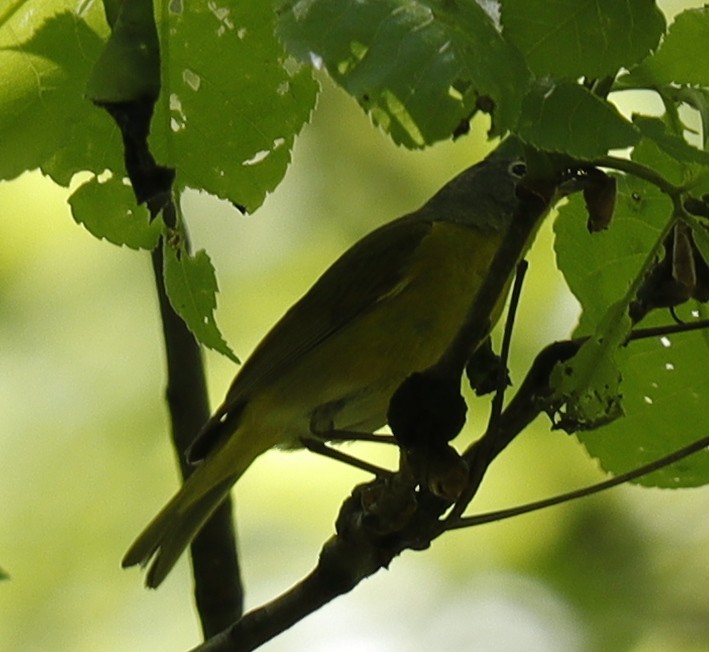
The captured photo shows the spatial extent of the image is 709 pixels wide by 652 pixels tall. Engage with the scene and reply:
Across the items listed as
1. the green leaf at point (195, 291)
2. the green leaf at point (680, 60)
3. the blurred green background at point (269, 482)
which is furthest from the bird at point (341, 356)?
the green leaf at point (680, 60)

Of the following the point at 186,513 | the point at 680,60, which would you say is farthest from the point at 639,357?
the point at 186,513

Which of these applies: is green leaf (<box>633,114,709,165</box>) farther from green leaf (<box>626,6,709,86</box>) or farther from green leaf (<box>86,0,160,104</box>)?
green leaf (<box>86,0,160,104</box>)

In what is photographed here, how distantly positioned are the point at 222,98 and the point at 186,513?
5.79 ft

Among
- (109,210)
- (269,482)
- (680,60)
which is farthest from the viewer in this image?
(269,482)

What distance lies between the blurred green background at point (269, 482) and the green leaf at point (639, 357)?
6.34ft

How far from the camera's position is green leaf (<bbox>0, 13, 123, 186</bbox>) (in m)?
1.56

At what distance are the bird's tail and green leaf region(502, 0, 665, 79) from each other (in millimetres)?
2105

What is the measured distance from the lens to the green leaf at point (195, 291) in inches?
63.8

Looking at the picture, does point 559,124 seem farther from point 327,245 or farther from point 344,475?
point 327,245

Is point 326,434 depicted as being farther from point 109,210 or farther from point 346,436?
point 109,210

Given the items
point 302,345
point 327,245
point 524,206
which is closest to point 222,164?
point 524,206

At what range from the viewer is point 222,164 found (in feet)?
5.65

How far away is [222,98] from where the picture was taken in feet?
5.55

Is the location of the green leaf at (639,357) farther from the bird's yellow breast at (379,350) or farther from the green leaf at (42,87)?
the bird's yellow breast at (379,350)
